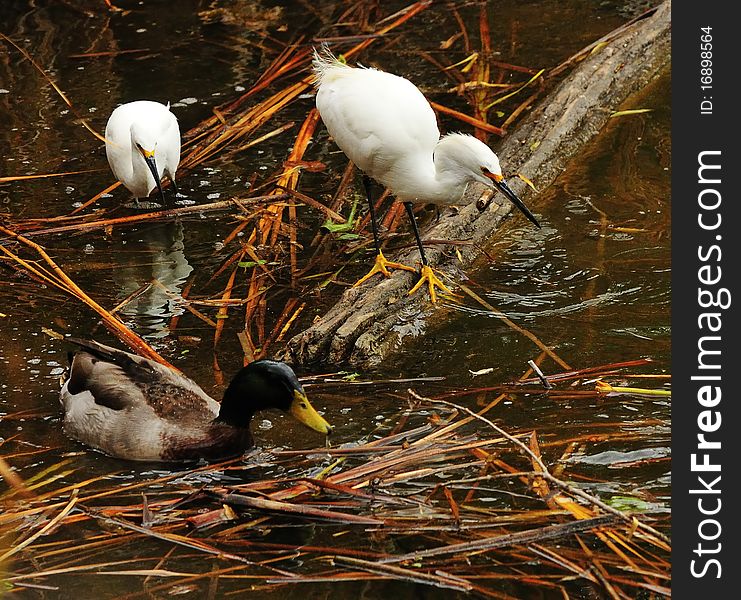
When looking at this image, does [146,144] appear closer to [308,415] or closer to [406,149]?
[406,149]

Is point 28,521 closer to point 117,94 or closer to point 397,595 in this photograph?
point 397,595

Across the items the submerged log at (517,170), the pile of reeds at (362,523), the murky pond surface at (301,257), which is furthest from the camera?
the submerged log at (517,170)

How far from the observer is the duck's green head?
4.44m

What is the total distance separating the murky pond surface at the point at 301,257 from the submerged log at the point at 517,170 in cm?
10

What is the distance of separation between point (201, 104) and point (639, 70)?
323 centimetres

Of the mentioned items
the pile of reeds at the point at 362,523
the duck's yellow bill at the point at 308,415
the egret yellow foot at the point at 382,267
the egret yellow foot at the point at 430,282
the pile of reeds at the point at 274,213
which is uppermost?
the pile of reeds at the point at 274,213

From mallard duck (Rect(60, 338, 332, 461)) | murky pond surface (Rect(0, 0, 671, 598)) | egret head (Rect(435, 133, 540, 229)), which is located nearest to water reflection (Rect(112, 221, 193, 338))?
murky pond surface (Rect(0, 0, 671, 598))

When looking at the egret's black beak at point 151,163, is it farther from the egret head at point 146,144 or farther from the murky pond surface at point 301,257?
the murky pond surface at point 301,257

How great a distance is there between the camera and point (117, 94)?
28.1 ft

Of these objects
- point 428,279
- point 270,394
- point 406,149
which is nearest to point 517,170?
point 406,149

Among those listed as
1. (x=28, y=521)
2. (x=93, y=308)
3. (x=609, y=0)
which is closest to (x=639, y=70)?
(x=609, y=0)

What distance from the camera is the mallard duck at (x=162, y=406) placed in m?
4.50

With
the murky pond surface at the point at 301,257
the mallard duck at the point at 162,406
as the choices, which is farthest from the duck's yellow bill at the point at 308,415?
the murky pond surface at the point at 301,257

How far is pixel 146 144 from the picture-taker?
677cm
